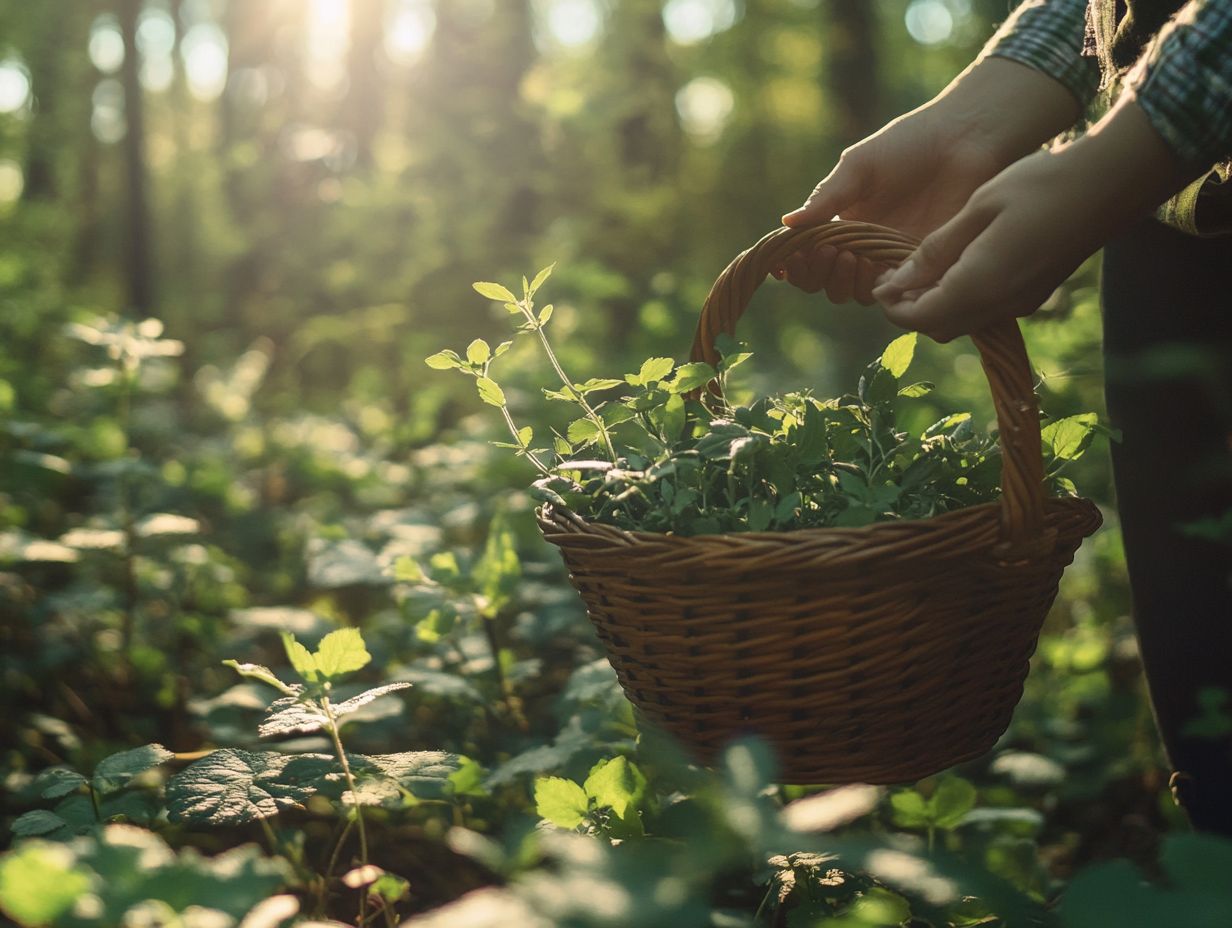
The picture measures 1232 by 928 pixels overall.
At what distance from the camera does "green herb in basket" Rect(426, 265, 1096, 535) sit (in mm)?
1166

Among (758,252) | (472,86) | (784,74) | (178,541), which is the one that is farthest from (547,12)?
(758,252)

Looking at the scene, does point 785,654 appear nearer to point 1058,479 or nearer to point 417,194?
point 1058,479

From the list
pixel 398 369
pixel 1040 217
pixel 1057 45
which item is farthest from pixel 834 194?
pixel 398 369

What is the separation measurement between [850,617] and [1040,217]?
512 mm

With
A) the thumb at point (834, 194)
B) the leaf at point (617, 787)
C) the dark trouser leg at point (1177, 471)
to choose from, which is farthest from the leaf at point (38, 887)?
the dark trouser leg at point (1177, 471)

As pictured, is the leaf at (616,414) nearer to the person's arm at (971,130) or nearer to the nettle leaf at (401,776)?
the person's arm at (971,130)

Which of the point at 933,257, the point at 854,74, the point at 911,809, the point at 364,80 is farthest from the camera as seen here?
the point at 364,80

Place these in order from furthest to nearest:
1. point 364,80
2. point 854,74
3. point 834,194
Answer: point 364,80 → point 854,74 → point 834,194

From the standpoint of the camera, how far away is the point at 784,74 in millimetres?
16703

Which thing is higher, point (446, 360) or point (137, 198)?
point (137, 198)

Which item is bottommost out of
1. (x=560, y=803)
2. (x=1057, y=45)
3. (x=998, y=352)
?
(x=560, y=803)

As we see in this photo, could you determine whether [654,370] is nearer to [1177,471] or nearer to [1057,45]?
[1057,45]

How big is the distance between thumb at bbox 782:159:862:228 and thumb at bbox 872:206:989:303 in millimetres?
241

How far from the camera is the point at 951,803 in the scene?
1521mm
